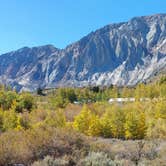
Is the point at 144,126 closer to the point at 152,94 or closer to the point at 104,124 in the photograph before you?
the point at 104,124

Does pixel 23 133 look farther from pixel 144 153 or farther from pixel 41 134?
pixel 144 153

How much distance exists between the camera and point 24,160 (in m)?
15.4

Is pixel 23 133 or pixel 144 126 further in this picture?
pixel 144 126

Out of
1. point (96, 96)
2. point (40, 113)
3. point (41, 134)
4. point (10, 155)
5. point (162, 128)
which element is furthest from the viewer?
point (96, 96)

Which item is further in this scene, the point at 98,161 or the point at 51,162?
the point at 51,162

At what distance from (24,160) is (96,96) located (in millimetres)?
68425

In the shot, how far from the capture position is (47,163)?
13.5 metres

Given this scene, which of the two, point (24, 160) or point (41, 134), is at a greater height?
point (41, 134)

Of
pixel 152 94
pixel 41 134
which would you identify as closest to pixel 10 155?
pixel 41 134

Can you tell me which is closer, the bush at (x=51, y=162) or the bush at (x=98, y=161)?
the bush at (x=98, y=161)

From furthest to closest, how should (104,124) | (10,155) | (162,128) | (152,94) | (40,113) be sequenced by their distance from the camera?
1. (152,94)
2. (40,113)
3. (104,124)
4. (162,128)
5. (10,155)

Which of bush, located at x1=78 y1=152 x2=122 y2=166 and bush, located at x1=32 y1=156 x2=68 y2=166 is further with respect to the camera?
bush, located at x1=32 y1=156 x2=68 y2=166

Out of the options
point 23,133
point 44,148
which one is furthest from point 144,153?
point 23,133

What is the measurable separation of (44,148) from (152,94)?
60173 millimetres
